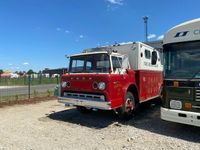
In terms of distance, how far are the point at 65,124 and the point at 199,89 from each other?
4455 millimetres

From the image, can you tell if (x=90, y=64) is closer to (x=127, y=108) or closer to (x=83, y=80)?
(x=83, y=80)

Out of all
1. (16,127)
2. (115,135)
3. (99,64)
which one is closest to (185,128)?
(115,135)

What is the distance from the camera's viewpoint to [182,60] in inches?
281

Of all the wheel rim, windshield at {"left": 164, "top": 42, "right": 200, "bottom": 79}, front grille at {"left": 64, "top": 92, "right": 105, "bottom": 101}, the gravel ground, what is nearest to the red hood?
front grille at {"left": 64, "top": 92, "right": 105, "bottom": 101}

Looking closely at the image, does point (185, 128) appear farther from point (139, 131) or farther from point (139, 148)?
point (139, 148)

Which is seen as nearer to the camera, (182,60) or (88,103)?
(182,60)

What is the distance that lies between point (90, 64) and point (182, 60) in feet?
10.4

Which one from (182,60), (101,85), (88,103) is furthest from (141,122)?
(182,60)

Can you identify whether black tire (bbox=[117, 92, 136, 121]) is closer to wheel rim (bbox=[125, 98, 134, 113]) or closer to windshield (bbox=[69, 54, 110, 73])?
wheel rim (bbox=[125, 98, 134, 113])

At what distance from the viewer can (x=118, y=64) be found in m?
8.88

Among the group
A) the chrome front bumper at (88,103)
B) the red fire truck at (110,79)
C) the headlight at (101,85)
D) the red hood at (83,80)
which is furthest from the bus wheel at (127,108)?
the red hood at (83,80)

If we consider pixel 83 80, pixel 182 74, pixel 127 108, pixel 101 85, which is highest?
pixel 182 74

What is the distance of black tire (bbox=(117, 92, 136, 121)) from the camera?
346 inches

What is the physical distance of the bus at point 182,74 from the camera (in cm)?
678
